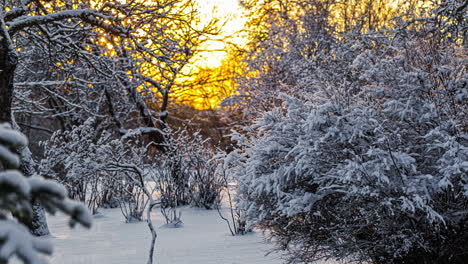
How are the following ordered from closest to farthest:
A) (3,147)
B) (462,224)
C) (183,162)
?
(3,147), (462,224), (183,162)

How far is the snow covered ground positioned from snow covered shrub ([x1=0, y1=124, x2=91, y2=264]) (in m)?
4.26

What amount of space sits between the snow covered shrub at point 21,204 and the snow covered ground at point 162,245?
168 inches

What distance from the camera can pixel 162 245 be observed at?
637 centimetres

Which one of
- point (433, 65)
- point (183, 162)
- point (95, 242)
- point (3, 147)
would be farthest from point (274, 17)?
point (3, 147)

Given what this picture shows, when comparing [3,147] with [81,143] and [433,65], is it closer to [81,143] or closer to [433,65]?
[433,65]

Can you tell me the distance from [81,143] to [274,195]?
215 inches

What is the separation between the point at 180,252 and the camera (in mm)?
5785

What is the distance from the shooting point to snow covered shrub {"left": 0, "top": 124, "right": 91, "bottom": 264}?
891mm

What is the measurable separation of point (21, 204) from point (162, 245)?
5.54 meters

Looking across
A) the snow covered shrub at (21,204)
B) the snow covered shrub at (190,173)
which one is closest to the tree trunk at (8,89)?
the snow covered shrub at (190,173)

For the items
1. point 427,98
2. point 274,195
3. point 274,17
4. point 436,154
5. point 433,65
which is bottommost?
point 274,195

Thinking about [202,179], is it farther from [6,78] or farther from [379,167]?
[379,167]

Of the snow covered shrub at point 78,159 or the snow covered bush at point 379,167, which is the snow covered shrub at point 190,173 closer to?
the snow covered shrub at point 78,159

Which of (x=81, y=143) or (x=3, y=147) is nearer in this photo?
(x=3, y=147)
